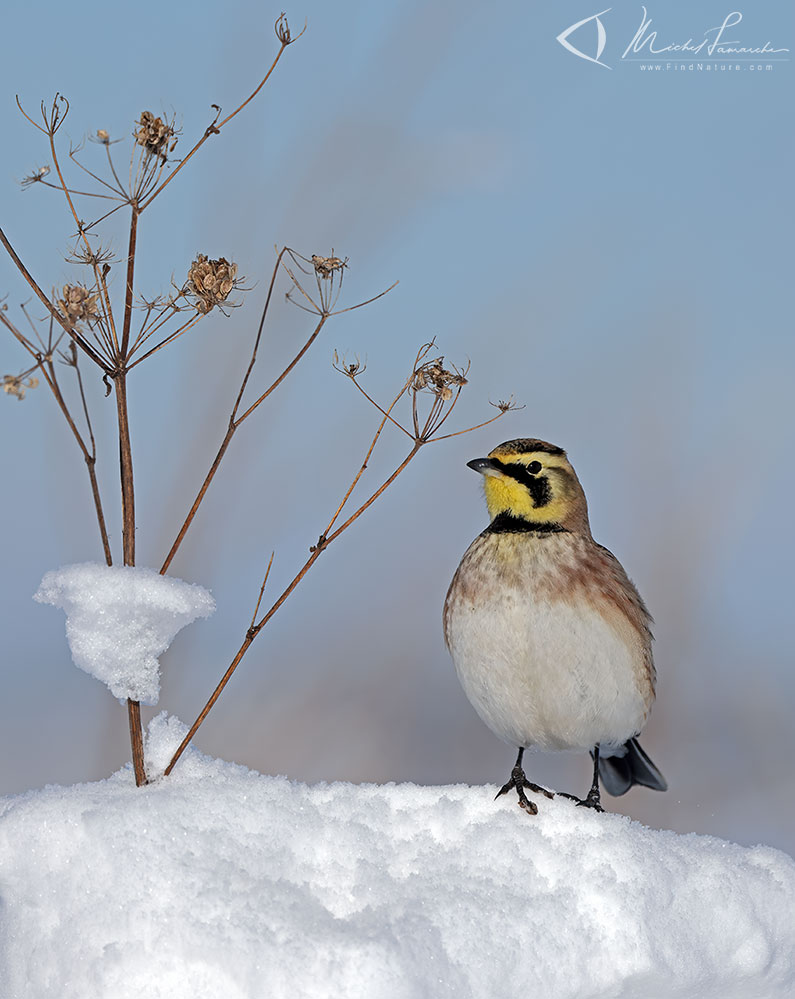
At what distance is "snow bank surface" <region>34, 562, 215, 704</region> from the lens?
1838mm

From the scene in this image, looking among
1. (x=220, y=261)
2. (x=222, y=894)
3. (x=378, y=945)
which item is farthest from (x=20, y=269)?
(x=378, y=945)

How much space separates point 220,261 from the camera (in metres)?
1.88

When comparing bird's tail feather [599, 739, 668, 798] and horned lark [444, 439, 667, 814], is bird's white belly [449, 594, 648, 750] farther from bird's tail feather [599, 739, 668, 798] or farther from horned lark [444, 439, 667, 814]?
bird's tail feather [599, 739, 668, 798]

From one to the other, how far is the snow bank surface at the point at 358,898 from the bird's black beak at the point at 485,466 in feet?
2.42

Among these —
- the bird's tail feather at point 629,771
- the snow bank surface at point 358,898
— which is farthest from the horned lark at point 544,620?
the snow bank surface at point 358,898

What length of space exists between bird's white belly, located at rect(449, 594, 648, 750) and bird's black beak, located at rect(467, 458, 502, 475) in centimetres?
29

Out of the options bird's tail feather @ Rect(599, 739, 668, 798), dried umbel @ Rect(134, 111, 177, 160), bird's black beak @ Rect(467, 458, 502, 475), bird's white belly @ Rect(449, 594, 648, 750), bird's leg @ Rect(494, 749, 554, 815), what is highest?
dried umbel @ Rect(134, 111, 177, 160)

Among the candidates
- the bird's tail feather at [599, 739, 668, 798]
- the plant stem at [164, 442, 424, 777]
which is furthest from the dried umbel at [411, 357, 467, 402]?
the bird's tail feather at [599, 739, 668, 798]

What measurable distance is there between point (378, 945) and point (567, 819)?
23.2 inches

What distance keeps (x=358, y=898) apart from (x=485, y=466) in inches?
41.6

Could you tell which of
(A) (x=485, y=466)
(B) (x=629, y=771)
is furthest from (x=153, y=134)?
(B) (x=629, y=771)

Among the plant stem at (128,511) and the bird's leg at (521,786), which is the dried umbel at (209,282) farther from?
the bird's leg at (521,786)

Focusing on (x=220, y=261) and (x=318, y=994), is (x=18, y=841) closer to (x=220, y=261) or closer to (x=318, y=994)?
(x=318, y=994)

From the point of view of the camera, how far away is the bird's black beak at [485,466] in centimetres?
241
